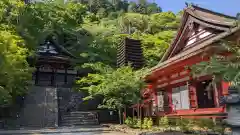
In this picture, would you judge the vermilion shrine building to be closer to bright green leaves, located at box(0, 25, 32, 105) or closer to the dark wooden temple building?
the dark wooden temple building

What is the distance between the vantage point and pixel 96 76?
1808 cm

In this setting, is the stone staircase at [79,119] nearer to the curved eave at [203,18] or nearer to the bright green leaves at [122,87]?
the bright green leaves at [122,87]

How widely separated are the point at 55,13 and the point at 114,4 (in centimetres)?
4136

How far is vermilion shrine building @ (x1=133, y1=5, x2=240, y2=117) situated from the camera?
10.8 metres

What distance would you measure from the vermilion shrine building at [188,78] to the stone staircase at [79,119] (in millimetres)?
5190

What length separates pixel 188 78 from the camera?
12.5m

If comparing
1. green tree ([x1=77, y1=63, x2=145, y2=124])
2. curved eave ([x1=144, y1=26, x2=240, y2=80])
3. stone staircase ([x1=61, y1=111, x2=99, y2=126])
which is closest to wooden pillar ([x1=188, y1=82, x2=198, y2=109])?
curved eave ([x1=144, y1=26, x2=240, y2=80])

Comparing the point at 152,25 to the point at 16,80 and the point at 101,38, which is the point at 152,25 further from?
the point at 16,80

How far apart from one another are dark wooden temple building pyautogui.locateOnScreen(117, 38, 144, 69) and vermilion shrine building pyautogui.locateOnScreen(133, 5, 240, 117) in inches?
147

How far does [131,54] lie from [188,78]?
339 inches

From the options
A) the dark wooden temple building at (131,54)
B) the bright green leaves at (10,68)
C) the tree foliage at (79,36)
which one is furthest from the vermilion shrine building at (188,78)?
the bright green leaves at (10,68)

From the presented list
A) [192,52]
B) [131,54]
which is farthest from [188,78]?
[131,54]

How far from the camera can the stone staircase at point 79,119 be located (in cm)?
1908

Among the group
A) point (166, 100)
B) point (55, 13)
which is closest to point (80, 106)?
point (166, 100)
